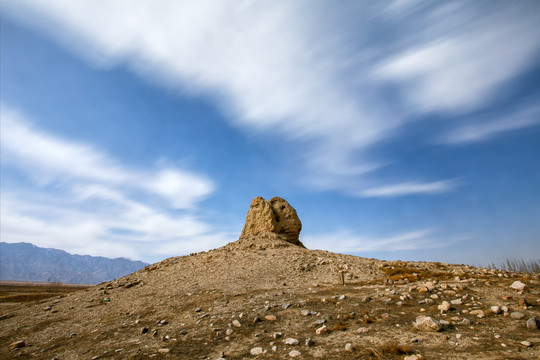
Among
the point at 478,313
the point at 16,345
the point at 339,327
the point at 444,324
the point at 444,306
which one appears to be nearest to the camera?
the point at 444,324

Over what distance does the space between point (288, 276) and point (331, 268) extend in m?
3.25

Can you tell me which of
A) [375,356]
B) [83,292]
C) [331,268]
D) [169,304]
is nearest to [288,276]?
[331,268]

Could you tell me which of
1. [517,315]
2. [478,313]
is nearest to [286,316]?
[478,313]

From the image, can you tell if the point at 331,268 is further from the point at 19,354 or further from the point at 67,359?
the point at 19,354

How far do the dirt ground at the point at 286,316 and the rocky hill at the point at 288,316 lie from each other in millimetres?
51

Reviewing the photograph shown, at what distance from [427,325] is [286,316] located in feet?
15.6

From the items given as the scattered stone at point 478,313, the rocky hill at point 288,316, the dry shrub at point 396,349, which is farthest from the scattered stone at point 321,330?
Answer: the scattered stone at point 478,313

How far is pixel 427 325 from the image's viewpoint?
8.37 m

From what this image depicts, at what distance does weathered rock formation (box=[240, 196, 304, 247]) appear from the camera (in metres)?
28.0

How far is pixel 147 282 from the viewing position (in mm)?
20594

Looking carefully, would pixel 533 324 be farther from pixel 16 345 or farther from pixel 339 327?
pixel 16 345

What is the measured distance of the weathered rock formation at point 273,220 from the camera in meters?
28.0

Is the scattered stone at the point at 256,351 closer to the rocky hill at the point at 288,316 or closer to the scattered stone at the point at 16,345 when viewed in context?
the rocky hill at the point at 288,316

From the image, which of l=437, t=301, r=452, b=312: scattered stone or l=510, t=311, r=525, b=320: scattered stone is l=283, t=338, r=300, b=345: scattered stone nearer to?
l=437, t=301, r=452, b=312: scattered stone
